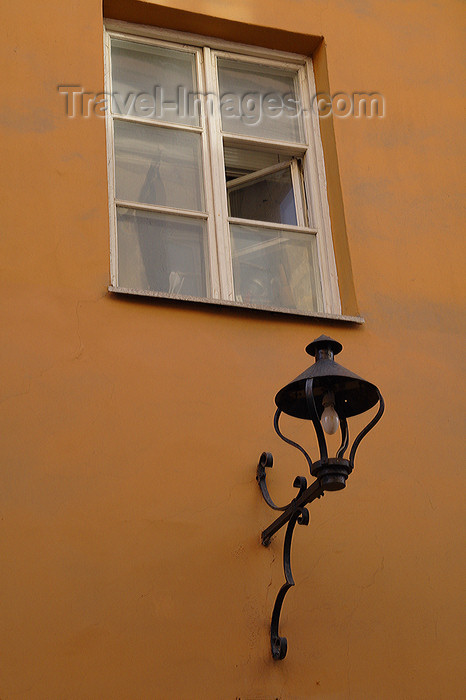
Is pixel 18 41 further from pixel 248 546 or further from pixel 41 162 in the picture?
pixel 248 546

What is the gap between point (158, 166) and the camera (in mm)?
5371

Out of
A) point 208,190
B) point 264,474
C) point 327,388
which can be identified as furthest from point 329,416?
point 208,190

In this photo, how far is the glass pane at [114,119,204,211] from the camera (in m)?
5.27

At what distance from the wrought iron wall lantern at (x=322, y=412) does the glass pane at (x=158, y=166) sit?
1.69 metres

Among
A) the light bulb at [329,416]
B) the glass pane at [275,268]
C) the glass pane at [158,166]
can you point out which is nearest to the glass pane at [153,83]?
the glass pane at [158,166]

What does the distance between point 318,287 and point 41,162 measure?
154cm

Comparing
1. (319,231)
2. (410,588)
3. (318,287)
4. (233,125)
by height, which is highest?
(233,125)

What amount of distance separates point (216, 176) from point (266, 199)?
13.4 inches

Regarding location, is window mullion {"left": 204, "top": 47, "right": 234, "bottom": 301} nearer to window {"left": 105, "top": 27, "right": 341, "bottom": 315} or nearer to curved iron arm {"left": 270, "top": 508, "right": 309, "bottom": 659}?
window {"left": 105, "top": 27, "right": 341, "bottom": 315}

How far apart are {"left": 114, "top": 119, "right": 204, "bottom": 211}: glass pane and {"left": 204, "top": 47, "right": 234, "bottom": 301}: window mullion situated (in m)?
0.08

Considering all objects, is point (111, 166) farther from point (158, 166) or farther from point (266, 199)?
point (266, 199)

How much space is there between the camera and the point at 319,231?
5438 millimetres

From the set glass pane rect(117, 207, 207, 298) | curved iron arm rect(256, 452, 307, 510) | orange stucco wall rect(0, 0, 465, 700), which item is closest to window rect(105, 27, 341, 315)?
glass pane rect(117, 207, 207, 298)

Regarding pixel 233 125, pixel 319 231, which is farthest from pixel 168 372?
pixel 233 125
